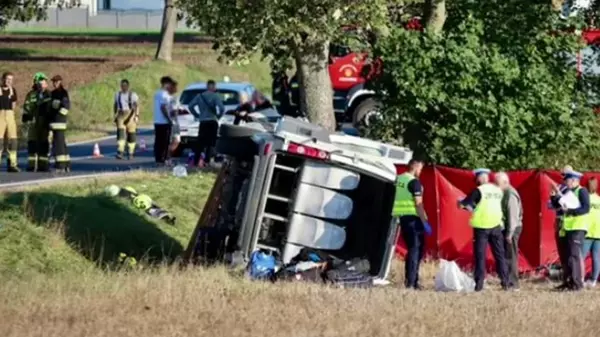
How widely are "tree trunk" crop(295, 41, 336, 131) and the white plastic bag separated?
5.79 m

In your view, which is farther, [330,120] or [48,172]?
[48,172]

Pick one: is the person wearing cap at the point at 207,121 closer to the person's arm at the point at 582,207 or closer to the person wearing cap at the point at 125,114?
the person wearing cap at the point at 125,114

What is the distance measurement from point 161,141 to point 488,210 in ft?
38.2

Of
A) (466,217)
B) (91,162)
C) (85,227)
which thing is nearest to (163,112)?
(91,162)

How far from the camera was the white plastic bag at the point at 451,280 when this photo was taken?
18078mm

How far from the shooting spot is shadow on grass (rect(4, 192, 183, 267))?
835 inches

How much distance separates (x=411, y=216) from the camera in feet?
60.2

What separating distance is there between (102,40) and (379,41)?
58908 mm

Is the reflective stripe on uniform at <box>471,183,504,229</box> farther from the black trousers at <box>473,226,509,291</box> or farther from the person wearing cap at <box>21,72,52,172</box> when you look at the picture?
the person wearing cap at <box>21,72,52,172</box>

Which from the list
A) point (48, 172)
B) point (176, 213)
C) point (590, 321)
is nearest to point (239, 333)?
point (590, 321)

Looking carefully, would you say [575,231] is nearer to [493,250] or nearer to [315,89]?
[493,250]

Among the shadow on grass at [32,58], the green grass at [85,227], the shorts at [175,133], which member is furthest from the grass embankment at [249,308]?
the shadow on grass at [32,58]

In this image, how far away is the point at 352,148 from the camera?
18266 millimetres

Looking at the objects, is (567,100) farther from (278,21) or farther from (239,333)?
(239,333)
